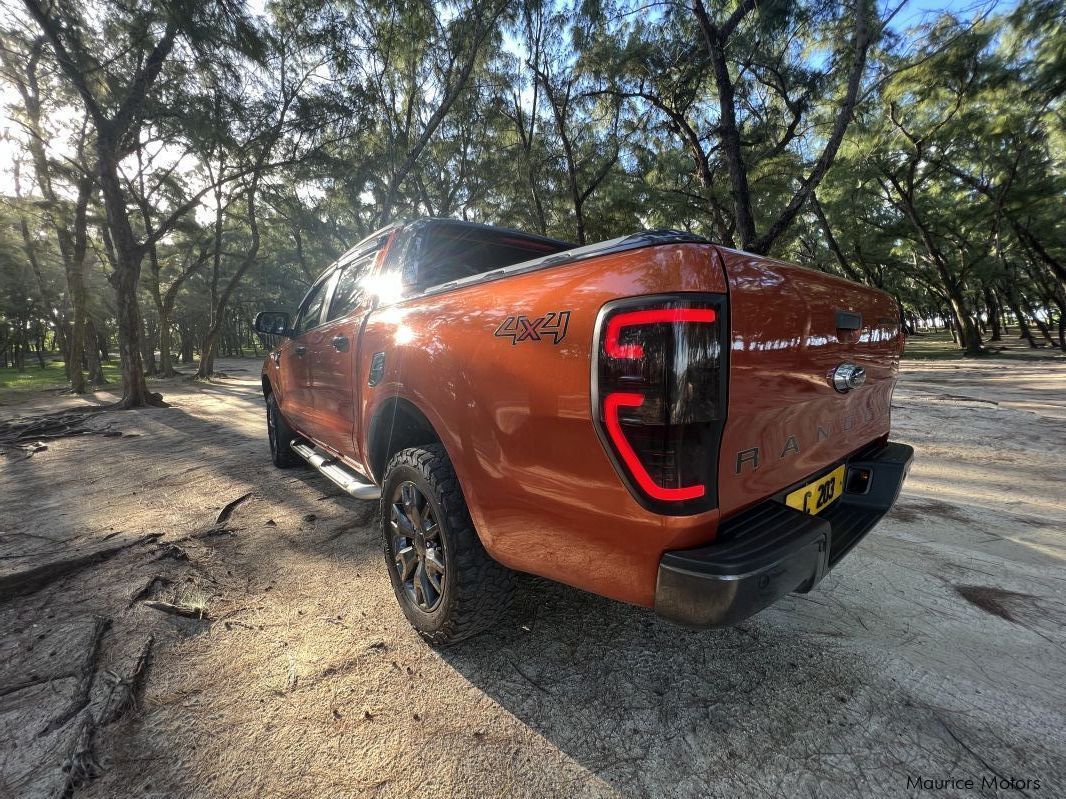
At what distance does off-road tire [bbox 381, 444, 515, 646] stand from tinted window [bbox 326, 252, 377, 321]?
5.06 feet

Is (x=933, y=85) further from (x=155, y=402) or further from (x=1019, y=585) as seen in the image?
(x=155, y=402)

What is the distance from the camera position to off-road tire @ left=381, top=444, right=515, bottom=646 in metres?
1.71

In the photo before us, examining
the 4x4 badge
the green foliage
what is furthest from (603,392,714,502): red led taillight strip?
the green foliage

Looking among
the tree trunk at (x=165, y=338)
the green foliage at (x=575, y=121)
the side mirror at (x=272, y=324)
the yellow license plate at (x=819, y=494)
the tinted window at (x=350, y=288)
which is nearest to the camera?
the yellow license plate at (x=819, y=494)

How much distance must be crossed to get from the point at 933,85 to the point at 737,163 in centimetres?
951

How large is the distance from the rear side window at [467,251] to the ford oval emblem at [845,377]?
1714mm

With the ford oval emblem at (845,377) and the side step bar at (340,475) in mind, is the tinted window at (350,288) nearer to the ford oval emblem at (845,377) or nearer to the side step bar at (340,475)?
the side step bar at (340,475)

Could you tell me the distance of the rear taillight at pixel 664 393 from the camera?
1.14m

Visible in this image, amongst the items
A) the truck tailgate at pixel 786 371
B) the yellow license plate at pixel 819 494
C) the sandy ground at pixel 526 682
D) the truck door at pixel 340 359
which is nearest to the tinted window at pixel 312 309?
the truck door at pixel 340 359

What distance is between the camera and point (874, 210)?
20.2 m

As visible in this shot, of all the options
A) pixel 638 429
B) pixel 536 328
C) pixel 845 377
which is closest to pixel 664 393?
pixel 638 429

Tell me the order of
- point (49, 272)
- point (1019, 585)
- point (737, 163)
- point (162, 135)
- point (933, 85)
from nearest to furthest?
point (1019, 585) < point (737, 163) < point (162, 135) < point (933, 85) < point (49, 272)

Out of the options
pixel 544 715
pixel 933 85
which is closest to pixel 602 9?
pixel 933 85

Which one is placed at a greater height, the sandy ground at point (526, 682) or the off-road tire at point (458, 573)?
the off-road tire at point (458, 573)
